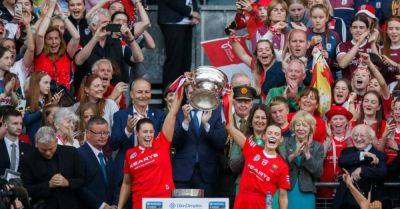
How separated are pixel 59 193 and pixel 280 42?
4415mm

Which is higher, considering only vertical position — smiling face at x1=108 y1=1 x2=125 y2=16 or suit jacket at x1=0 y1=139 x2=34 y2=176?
smiling face at x1=108 y1=1 x2=125 y2=16

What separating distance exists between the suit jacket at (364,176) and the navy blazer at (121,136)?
245 centimetres

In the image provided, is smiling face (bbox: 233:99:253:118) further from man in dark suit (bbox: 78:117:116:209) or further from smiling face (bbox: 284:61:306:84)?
man in dark suit (bbox: 78:117:116:209)

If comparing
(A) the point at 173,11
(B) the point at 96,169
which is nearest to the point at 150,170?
(B) the point at 96,169

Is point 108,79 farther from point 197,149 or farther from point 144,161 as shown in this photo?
point 144,161

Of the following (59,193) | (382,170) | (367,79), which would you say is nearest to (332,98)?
(367,79)

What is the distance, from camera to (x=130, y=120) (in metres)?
24.5

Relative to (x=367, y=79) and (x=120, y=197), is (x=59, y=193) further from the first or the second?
(x=367, y=79)

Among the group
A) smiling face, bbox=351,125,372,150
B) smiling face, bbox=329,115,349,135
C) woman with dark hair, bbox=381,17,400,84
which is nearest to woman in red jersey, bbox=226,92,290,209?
smiling face, bbox=351,125,372,150

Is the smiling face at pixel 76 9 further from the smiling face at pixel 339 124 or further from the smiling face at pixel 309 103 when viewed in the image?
the smiling face at pixel 339 124

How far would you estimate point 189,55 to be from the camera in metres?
27.9

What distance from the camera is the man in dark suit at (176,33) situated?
2770 cm

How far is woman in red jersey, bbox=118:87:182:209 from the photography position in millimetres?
23812

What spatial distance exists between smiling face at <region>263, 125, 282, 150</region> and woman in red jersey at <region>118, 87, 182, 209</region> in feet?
3.74
